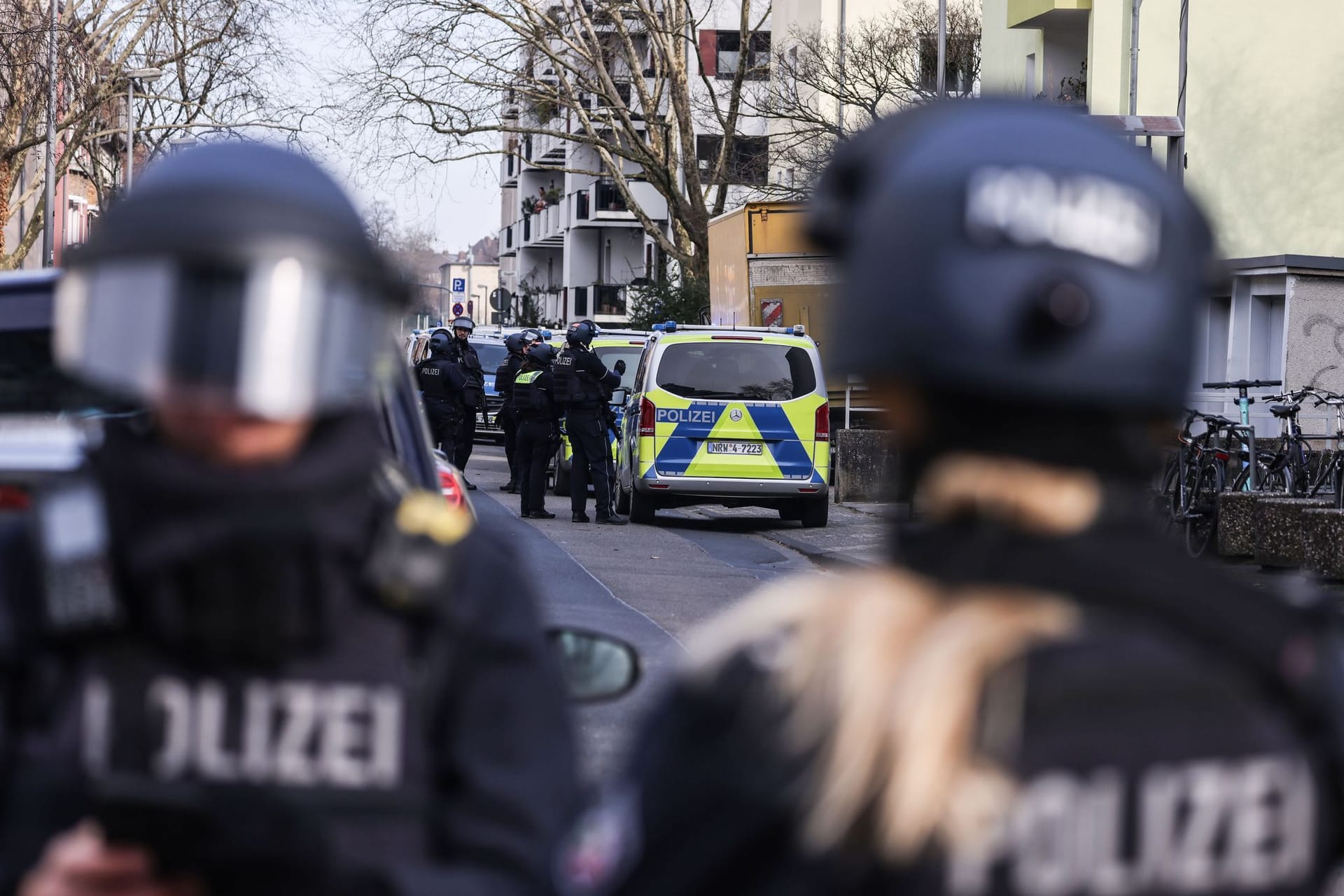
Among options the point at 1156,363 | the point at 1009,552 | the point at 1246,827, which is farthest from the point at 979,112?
the point at 1246,827

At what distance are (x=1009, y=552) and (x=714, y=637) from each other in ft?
0.90

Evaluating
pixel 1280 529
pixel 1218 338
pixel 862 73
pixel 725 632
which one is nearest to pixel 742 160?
pixel 862 73

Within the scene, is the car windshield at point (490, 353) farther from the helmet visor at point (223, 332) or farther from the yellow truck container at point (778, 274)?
the helmet visor at point (223, 332)

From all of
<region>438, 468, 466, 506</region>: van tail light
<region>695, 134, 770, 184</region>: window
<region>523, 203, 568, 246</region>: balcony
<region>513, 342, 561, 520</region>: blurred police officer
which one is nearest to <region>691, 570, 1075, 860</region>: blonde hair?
<region>438, 468, 466, 506</region>: van tail light

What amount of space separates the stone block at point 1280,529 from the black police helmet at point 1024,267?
12.5 metres

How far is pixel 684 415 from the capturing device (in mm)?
18094

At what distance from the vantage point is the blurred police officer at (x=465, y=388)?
Result: 70.9 ft

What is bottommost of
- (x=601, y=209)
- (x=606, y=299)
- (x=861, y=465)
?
(x=861, y=465)

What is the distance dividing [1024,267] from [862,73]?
116 ft

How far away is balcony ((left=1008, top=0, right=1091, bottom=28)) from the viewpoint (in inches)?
1111

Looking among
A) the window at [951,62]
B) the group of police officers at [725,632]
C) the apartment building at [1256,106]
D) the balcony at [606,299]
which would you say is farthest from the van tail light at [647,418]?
the balcony at [606,299]

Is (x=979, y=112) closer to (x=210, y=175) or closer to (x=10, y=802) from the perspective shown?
(x=210, y=175)

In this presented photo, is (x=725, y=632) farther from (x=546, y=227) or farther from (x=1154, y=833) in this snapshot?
(x=546, y=227)

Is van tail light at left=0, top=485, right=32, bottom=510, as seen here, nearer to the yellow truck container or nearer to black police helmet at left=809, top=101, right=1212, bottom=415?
black police helmet at left=809, top=101, right=1212, bottom=415
